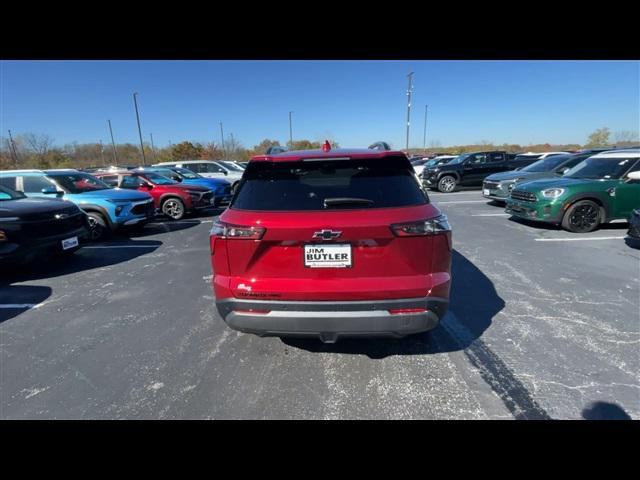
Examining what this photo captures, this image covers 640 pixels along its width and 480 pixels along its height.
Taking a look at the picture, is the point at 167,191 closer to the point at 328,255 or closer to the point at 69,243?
the point at 69,243

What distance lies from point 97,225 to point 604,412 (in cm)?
926

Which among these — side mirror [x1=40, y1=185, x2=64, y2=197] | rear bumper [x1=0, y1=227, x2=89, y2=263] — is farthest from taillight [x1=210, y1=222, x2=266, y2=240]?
side mirror [x1=40, y1=185, x2=64, y2=197]

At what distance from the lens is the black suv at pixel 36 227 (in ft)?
15.9

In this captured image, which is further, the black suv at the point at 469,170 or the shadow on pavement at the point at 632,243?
the black suv at the point at 469,170

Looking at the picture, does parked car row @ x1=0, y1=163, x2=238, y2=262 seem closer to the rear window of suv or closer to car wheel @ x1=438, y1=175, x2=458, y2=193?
the rear window of suv

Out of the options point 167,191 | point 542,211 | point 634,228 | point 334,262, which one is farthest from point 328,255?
point 167,191

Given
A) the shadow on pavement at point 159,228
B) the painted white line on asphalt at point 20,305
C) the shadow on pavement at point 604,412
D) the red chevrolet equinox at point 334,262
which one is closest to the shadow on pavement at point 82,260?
the shadow on pavement at point 159,228

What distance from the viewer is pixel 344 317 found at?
2199 millimetres

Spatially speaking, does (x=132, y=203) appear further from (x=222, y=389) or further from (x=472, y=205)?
(x=472, y=205)

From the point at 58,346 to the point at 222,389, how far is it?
2.08 m

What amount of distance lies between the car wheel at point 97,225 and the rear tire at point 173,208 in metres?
2.84

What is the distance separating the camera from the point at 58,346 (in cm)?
318

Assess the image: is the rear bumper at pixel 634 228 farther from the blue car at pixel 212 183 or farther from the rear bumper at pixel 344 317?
the blue car at pixel 212 183
